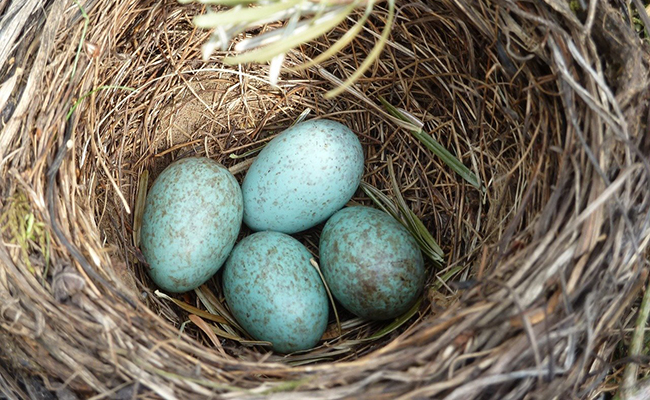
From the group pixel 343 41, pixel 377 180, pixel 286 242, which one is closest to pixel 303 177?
pixel 286 242

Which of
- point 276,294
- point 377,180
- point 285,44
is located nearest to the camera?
point 285,44

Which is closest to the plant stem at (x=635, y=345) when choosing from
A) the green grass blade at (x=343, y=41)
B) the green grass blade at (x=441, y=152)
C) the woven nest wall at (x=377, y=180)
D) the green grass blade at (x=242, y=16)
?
the woven nest wall at (x=377, y=180)

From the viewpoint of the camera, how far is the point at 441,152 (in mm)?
1450

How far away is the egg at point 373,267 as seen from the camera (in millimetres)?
1330

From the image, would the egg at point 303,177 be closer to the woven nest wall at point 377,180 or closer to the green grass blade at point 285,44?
the woven nest wall at point 377,180

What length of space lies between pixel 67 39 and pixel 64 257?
49 cm

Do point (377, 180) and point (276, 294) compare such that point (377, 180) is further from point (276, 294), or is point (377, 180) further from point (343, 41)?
point (343, 41)

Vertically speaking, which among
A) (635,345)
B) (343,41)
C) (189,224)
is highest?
(343,41)

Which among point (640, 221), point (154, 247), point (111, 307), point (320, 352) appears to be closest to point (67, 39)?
point (154, 247)

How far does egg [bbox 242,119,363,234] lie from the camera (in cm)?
141

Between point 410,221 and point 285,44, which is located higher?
point 285,44

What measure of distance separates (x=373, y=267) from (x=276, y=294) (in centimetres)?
23

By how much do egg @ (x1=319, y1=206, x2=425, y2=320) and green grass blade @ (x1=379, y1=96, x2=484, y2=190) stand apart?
0.64 feet

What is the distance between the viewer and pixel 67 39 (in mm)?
1269
